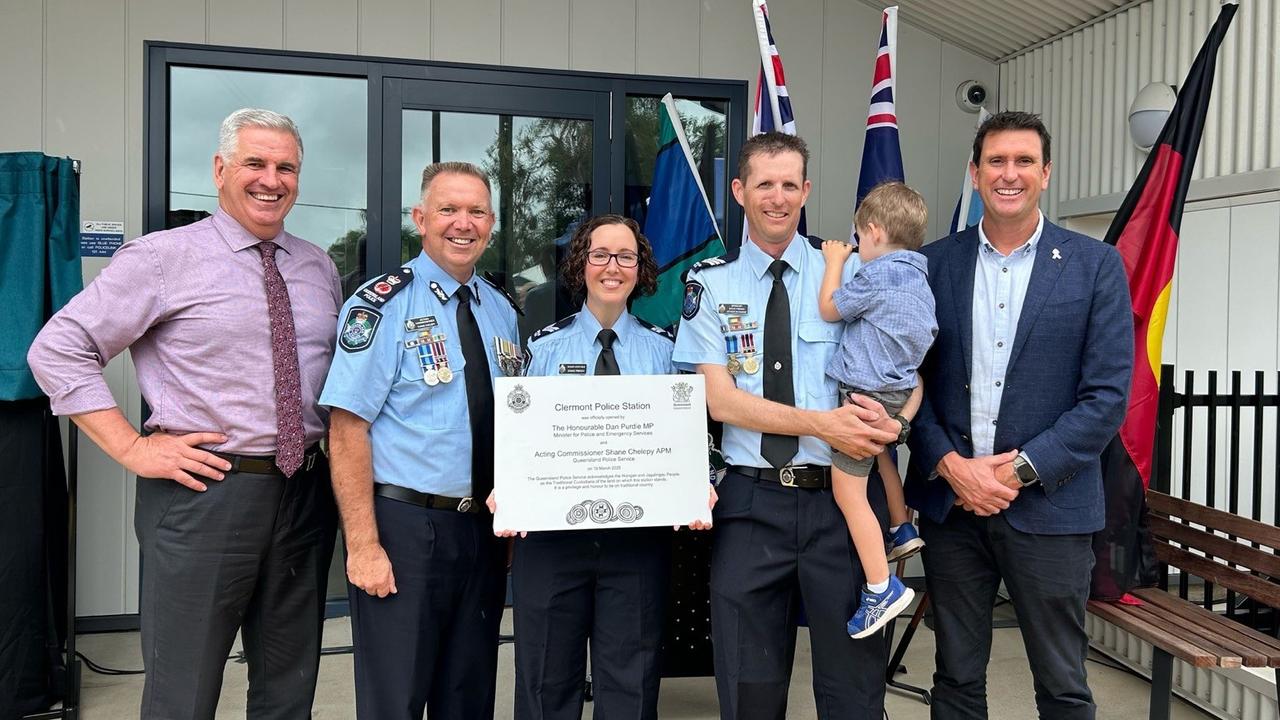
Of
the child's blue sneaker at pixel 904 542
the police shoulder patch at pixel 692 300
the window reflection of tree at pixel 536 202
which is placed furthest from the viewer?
the window reflection of tree at pixel 536 202

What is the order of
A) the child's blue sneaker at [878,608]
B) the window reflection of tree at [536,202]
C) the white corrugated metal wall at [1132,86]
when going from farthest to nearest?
the window reflection of tree at [536,202], the white corrugated metal wall at [1132,86], the child's blue sneaker at [878,608]

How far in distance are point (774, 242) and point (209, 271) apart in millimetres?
1520

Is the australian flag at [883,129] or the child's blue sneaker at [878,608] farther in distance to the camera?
the australian flag at [883,129]

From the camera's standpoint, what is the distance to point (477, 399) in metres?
2.34

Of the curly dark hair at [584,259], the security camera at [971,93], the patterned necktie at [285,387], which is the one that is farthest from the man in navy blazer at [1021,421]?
the security camera at [971,93]

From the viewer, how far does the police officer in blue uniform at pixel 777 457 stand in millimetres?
2271

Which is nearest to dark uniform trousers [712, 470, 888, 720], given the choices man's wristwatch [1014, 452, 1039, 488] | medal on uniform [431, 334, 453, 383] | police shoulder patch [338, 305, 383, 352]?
man's wristwatch [1014, 452, 1039, 488]

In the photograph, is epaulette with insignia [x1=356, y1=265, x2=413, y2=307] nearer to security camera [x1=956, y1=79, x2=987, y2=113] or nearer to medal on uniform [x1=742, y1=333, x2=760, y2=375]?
medal on uniform [x1=742, y1=333, x2=760, y2=375]

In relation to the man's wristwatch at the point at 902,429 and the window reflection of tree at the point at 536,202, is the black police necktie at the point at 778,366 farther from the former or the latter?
the window reflection of tree at the point at 536,202

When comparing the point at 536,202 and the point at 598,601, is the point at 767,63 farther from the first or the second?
the point at 598,601

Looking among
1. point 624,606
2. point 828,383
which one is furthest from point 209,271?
point 828,383

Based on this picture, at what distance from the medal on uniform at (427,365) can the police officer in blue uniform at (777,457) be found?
670 mm

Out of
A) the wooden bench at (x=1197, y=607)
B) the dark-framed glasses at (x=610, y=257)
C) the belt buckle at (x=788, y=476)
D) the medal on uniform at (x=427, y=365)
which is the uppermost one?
the dark-framed glasses at (x=610, y=257)

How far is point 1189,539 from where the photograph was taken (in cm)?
318
